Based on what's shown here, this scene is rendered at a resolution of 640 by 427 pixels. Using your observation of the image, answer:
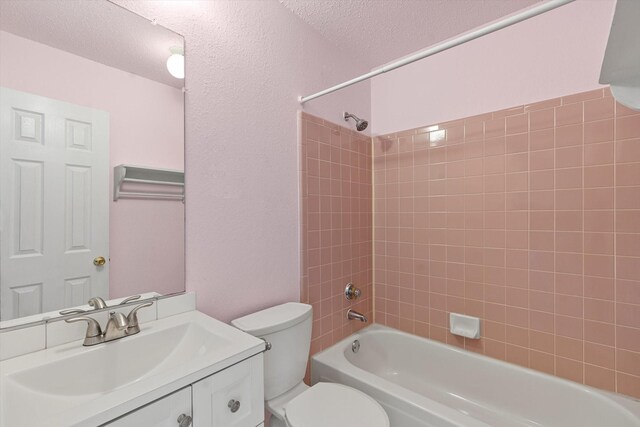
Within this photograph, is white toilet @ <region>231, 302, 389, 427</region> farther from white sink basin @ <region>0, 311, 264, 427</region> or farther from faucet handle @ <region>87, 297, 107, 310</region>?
faucet handle @ <region>87, 297, 107, 310</region>

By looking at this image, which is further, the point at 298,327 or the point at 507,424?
the point at 507,424

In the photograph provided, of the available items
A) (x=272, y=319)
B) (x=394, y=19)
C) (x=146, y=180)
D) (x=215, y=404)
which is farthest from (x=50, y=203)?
(x=394, y=19)

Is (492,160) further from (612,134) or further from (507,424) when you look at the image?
(507,424)

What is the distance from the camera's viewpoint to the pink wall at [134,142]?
36.9 inches

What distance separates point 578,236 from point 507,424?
106 centimetres

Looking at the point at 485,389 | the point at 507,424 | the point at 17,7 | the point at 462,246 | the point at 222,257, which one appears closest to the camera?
the point at 17,7

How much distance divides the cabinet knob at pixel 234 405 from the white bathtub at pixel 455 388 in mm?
781

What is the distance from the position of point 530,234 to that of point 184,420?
1777 millimetres

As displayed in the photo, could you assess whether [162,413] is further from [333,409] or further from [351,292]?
[351,292]

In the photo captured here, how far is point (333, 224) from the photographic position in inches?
73.4

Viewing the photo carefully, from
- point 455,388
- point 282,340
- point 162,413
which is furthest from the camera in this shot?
point 455,388

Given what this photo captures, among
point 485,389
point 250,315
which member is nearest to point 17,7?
point 250,315

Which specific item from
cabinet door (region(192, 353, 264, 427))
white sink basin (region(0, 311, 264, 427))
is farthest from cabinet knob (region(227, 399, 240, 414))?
white sink basin (region(0, 311, 264, 427))

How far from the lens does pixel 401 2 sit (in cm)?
155
